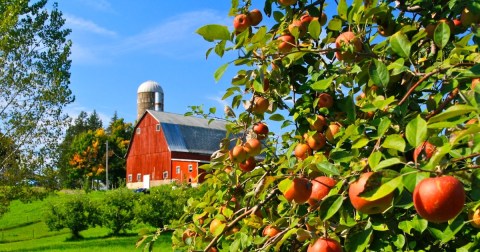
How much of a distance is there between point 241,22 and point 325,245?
1.03 metres

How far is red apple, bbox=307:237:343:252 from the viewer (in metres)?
1.16

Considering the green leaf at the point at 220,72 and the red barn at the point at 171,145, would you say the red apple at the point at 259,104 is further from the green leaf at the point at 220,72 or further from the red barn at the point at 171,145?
the red barn at the point at 171,145

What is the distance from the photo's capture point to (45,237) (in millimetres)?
14586

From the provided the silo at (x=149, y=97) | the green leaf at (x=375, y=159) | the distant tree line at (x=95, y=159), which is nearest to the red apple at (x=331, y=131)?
the green leaf at (x=375, y=159)

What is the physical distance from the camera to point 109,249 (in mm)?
10195

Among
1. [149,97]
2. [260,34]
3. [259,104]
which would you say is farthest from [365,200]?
[149,97]

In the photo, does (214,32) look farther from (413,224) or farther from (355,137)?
(413,224)

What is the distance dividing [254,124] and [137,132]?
38828 millimetres

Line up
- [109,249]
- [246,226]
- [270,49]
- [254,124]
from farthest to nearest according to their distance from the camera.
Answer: [109,249]
[254,124]
[246,226]
[270,49]

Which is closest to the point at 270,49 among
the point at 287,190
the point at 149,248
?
the point at 287,190

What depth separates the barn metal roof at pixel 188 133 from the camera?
3544 centimetres

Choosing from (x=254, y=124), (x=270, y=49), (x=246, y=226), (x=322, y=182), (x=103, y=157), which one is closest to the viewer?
(x=322, y=182)

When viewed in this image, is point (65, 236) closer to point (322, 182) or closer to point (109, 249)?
point (109, 249)

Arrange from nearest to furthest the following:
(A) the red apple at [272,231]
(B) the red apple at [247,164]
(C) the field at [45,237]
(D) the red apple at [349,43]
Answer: (D) the red apple at [349,43] < (A) the red apple at [272,231] < (B) the red apple at [247,164] < (C) the field at [45,237]
